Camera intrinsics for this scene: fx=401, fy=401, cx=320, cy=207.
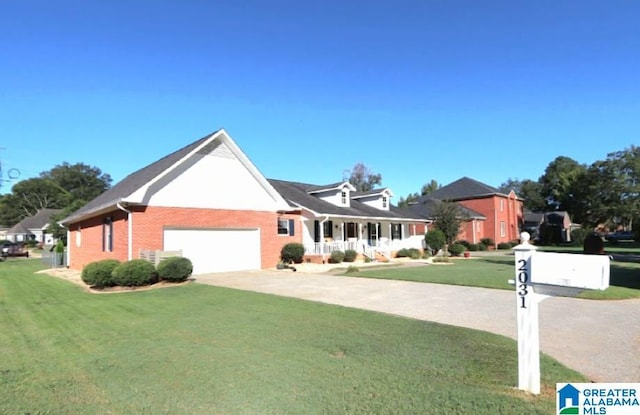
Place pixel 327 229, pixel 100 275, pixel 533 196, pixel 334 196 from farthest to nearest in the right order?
1. pixel 533 196
2. pixel 334 196
3. pixel 327 229
4. pixel 100 275

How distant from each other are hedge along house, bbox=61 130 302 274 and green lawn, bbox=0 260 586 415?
845 cm

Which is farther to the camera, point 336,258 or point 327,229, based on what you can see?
point 327,229

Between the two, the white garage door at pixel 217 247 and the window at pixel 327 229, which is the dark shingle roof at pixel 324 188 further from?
the white garage door at pixel 217 247

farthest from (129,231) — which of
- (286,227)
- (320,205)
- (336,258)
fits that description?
(320,205)

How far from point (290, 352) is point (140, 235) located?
13233 mm

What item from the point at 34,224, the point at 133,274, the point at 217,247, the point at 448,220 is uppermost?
the point at 34,224

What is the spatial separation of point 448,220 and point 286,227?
46.5 ft

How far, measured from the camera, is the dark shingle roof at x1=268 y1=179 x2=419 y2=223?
86.3ft

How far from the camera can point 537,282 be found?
161 inches

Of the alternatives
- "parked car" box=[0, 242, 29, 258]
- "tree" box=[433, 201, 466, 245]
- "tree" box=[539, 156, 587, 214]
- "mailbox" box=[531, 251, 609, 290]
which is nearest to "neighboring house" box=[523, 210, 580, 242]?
"tree" box=[539, 156, 587, 214]

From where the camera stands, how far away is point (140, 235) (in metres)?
16.7

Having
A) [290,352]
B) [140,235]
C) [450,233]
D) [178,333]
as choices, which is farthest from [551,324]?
[450,233]

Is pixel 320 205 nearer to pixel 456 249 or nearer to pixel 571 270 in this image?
pixel 456 249

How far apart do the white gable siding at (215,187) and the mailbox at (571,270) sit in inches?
635
